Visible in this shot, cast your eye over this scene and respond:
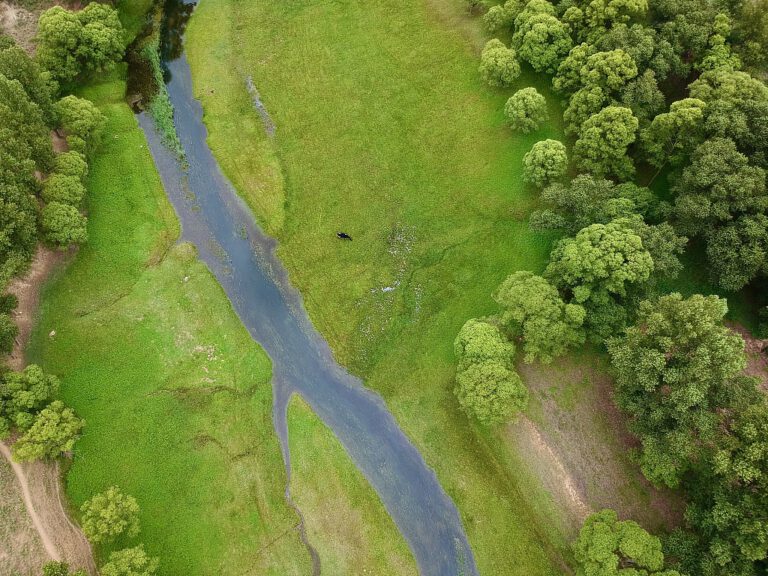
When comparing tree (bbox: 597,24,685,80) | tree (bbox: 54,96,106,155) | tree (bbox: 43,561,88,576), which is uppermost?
tree (bbox: 597,24,685,80)

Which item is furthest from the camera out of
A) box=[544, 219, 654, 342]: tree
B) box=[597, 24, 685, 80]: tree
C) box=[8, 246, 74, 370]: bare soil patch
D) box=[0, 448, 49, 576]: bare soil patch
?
box=[597, 24, 685, 80]: tree

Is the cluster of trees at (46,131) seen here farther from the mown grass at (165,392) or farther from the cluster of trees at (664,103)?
the cluster of trees at (664,103)

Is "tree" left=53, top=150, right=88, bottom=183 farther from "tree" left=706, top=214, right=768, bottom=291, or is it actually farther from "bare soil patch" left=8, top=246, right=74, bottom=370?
"tree" left=706, top=214, right=768, bottom=291

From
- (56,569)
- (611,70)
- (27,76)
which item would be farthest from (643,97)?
(56,569)

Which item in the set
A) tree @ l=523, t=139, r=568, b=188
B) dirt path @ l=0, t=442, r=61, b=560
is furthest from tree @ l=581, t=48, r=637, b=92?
dirt path @ l=0, t=442, r=61, b=560

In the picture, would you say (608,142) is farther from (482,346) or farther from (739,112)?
(482,346)

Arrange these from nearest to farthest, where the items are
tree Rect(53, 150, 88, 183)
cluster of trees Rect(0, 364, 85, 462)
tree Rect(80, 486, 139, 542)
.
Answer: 1. tree Rect(80, 486, 139, 542)
2. cluster of trees Rect(0, 364, 85, 462)
3. tree Rect(53, 150, 88, 183)

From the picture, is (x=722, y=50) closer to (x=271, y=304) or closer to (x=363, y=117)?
(x=363, y=117)
